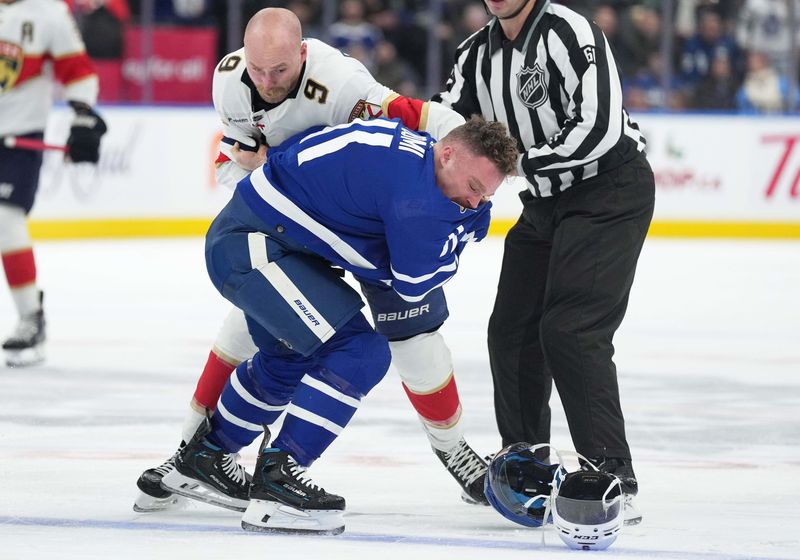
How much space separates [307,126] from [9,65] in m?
2.76

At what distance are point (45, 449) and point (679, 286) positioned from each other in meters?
4.82

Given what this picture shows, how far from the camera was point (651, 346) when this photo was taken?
242 inches

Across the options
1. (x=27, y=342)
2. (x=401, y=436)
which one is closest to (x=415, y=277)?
(x=401, y=436)

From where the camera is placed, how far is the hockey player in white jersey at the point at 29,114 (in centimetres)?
574

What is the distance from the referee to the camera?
11.0 ft

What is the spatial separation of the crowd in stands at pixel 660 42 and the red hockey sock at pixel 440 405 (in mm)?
7957

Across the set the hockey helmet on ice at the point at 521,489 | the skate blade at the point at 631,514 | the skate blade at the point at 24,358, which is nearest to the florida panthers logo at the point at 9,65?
the skate blade at the point at 24,358

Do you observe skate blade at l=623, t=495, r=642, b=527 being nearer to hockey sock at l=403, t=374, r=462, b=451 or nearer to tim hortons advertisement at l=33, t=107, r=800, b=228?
hockey sock at l=403, t=374, r=462, b=451

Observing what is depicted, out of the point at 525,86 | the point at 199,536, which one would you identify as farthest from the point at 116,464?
the point at 525,86

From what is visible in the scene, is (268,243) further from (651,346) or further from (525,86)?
(651,346)

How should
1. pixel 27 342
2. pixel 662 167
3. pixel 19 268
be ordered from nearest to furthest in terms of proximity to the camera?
pixel 27 342
pixel 19 268
pixel 662 167

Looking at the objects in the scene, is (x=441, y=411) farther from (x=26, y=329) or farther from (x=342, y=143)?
(x=26, y=329)

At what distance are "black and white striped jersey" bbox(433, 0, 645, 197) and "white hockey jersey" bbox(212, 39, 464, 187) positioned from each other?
0.48 ft

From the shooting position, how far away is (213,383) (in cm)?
356
